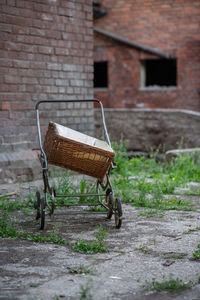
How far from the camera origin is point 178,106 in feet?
53.8

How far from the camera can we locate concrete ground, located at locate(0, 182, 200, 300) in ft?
10.9

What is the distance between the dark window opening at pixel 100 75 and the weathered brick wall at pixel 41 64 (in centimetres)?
882

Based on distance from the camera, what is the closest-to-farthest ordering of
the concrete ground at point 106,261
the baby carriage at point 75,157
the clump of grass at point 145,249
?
1. the concrete ground at point 106,261
2. the clump of grass at point 145,249
3. the baby carriage at point 75,157

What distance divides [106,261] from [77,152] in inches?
61.2

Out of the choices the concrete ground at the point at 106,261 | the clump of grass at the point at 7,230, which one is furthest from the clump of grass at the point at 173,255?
the clump of grass at the point at 7,230

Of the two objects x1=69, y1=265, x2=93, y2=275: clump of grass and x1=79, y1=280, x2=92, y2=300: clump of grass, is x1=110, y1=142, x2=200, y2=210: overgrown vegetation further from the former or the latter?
x1=79, y1=280, x2=92, y2=300: clump of grass

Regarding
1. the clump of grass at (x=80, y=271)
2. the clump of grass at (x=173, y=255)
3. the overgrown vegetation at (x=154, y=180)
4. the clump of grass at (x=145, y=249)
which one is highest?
the clump of grass at (x=80, y=271)

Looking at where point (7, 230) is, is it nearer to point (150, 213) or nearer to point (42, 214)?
point (42, 214)

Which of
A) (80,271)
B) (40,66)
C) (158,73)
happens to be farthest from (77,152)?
(158,73)

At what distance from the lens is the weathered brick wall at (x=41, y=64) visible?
26.9 ft

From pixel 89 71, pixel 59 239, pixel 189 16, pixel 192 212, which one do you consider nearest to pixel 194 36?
pixel 189 16

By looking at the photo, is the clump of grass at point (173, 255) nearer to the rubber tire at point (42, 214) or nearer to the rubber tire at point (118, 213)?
the rubber tire at point (118, 213)

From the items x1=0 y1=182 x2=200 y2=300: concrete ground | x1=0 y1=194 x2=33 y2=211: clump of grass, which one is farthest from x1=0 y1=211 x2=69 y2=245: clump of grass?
x1=0 y1=194 x2=33 y2=211: clump of grass

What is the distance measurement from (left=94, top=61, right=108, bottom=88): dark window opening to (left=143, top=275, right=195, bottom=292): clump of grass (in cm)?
1526
